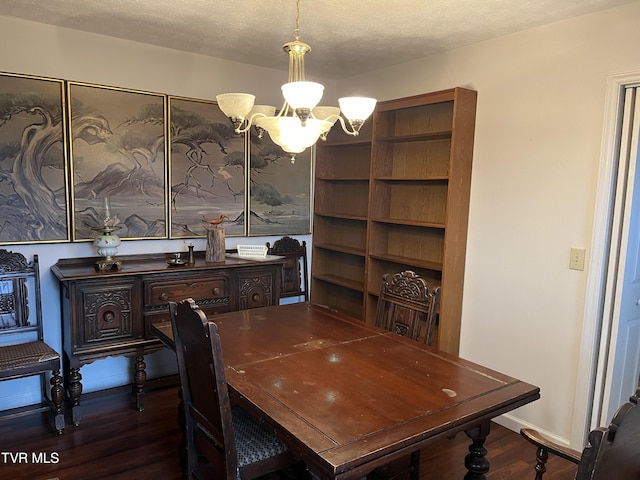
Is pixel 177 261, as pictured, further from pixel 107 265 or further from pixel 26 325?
pixel 26 325

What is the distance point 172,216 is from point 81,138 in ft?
2.58

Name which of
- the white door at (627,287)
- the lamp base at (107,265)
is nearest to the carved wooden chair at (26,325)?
the lamp base at (107,265)

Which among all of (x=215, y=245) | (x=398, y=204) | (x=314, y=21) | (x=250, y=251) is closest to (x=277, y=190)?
(x=250, y=251)

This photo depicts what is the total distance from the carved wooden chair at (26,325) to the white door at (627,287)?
10.1 ft

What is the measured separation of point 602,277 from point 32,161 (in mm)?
3392

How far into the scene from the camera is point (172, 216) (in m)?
3.47

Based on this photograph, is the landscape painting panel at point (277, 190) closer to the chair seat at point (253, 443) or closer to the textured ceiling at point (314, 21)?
the textured ceiling at point (314, 21)

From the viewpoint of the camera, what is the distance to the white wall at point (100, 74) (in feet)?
9.50

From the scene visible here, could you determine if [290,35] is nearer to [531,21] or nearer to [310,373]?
[531,21]

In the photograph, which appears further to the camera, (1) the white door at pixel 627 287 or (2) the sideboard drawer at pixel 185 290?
(2) the sideboard drawer at pixel 185 290

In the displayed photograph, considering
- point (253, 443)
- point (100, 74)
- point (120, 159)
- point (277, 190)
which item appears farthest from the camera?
point (277, 190)

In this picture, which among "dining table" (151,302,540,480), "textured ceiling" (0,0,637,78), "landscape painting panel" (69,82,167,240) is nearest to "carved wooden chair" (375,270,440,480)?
"dining table" (151,302,540,480)

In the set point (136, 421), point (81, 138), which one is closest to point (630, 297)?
point (136, 421)

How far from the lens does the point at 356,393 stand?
1.68 m
